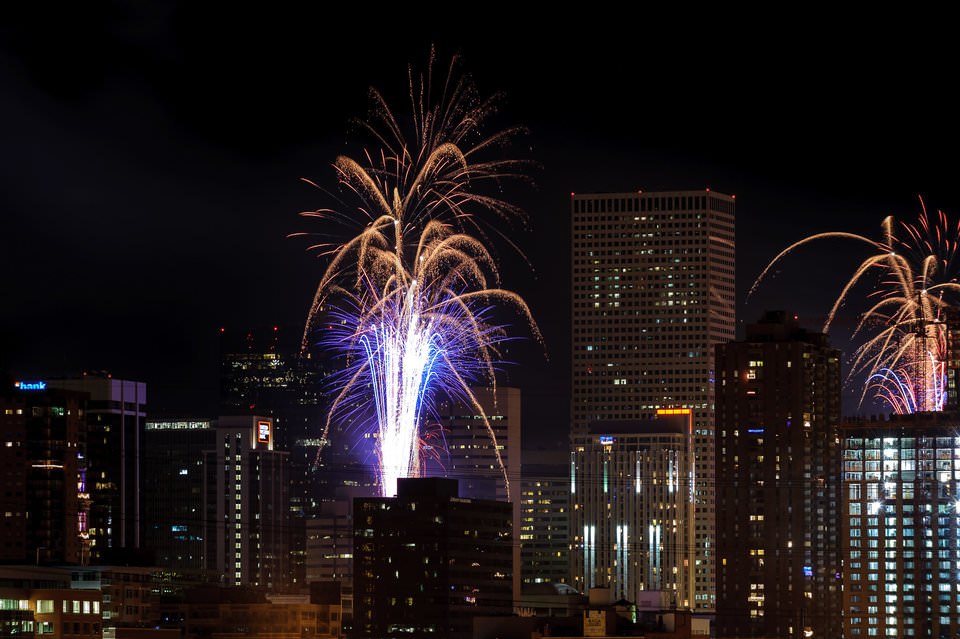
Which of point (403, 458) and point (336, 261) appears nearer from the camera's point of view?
point (336, 261)

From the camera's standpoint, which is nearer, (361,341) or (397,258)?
(397,258)

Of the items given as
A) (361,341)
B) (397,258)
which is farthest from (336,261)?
(361,341)

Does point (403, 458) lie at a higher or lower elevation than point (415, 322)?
lower

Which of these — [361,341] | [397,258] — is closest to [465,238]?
[397,258]

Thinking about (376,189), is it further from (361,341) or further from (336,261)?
(361,341)

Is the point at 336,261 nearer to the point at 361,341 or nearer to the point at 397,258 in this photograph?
the point at 397,258

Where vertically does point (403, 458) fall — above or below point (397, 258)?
below

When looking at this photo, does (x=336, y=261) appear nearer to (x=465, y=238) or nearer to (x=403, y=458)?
(x=465, y=238)
